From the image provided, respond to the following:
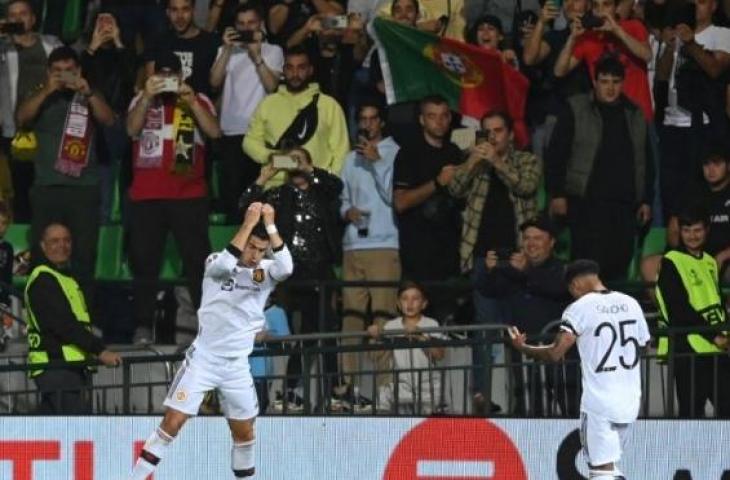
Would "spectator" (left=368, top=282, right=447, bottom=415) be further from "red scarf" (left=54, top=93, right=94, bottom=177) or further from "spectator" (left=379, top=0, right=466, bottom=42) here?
"red scarf" (left=54, top=93, right=94, bottom=177)

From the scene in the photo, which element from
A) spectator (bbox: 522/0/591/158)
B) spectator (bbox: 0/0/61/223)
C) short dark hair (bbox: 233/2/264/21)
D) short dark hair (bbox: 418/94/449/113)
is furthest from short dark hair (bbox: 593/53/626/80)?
spectator (bbox: 0/0/61/223)

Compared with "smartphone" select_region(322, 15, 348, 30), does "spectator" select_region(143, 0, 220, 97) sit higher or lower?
lower

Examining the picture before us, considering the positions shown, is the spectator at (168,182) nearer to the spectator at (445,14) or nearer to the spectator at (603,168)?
the spectator at (445,14)

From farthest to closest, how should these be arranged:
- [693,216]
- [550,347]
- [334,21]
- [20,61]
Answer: [20,61]
[334,21]
[693,216]
[550,347]

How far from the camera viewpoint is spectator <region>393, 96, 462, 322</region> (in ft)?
63.7

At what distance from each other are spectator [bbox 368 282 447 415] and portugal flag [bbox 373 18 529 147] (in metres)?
2.03

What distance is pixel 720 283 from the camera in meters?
18.7

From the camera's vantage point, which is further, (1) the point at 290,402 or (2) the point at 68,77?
(2) the point at 68,77

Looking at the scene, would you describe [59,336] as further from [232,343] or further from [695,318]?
[695,318]

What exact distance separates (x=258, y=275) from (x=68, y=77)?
3503 millimetres

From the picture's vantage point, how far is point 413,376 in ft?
60.7

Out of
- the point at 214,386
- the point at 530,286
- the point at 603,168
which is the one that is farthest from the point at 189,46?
the point at 214,386

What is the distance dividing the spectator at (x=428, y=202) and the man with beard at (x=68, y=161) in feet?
8.76

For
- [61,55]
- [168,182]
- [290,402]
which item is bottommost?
[290,402]
